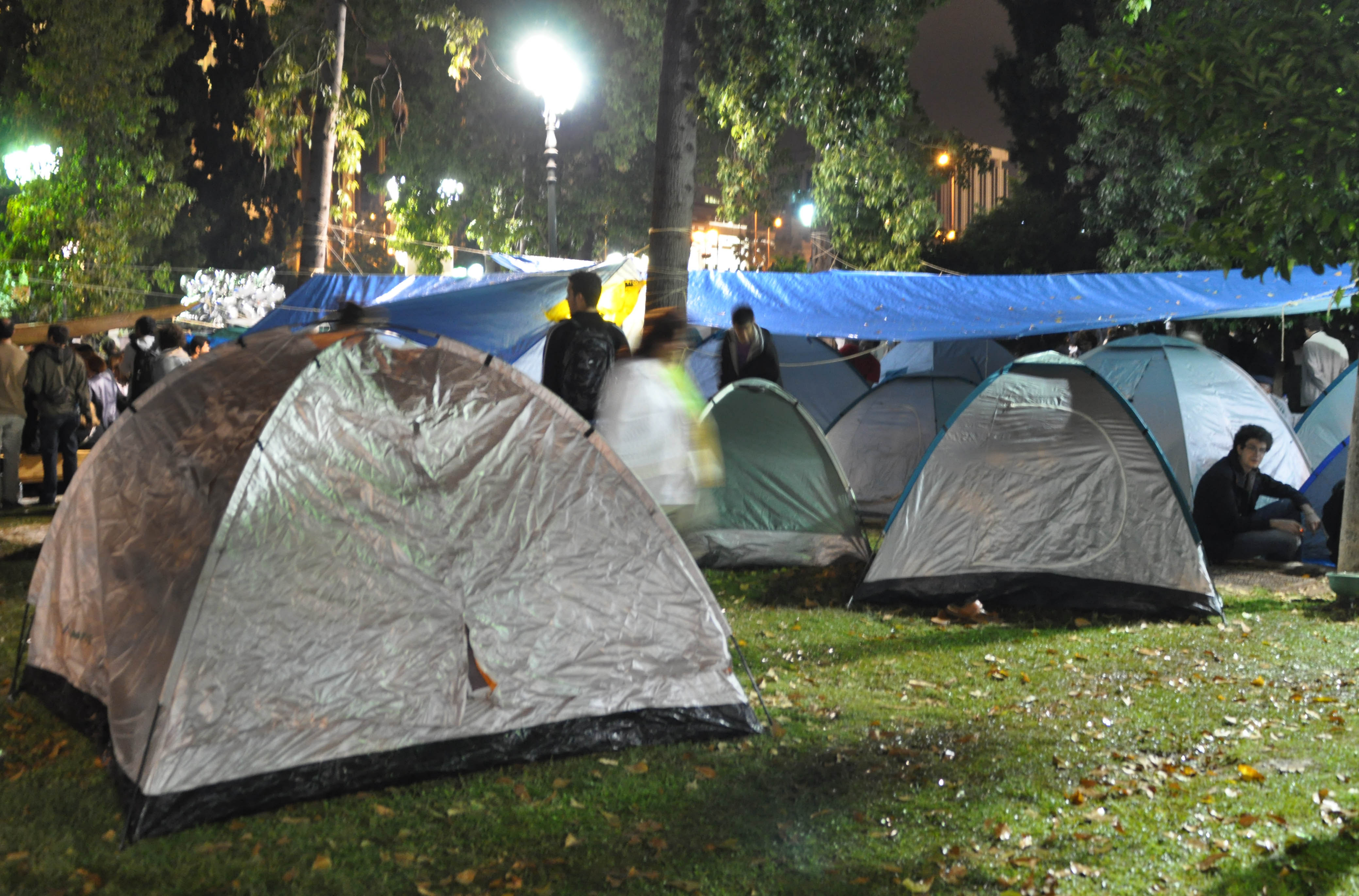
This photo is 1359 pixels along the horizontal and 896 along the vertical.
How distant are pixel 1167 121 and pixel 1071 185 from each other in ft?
83.5

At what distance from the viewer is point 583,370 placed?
20.5 feet

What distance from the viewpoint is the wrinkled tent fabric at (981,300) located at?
10.5 metres

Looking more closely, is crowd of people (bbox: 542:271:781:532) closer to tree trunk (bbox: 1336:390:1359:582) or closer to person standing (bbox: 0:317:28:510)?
tree trunk (bbox: 1336:390:1359:582)

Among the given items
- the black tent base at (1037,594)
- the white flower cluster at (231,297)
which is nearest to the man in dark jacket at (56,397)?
the black tent base at (1037,594)

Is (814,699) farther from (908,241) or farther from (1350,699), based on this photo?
(908,241)

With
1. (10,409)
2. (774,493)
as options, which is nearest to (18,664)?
(774,493)

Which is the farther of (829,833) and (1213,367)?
(1213,367)

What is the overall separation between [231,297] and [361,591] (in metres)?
20.3

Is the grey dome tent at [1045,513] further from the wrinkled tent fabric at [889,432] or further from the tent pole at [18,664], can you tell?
the tent pole at [18,664]

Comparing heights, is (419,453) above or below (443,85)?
below

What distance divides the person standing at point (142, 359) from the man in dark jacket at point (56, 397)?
817 mm

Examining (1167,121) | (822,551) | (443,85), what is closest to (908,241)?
(443,85)

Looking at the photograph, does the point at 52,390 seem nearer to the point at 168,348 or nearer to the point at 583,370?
the point at 168,348

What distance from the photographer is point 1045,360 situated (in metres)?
7.91
